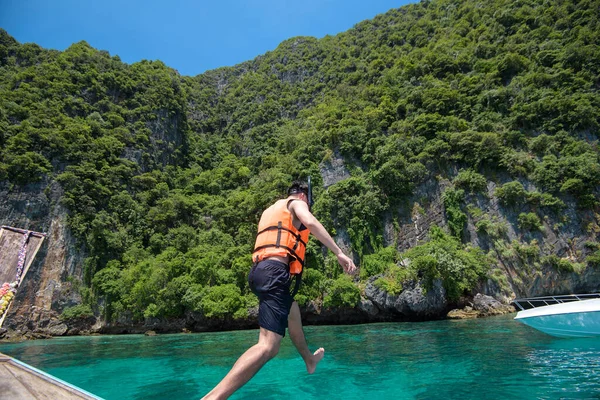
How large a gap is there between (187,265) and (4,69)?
146ft

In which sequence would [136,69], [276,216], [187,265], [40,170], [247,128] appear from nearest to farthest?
[276,216] → [187,265] → [40,170] → [136,69] → [247,128]

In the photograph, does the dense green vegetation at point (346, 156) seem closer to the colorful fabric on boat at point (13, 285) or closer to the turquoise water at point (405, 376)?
the turquoise water at point (405, 376)

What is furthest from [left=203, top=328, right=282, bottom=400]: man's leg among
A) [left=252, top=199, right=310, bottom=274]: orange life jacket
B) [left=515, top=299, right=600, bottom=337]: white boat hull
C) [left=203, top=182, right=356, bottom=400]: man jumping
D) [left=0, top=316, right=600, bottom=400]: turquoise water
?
[left=515, top=299, right=600, bottom=337]: white boat hull

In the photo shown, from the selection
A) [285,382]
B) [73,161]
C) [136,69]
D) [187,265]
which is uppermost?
[136,69]

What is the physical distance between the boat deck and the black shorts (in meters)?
1.25

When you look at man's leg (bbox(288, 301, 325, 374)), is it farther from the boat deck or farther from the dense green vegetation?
the dense green vegetation

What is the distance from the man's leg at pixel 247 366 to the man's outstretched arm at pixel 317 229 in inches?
34.7

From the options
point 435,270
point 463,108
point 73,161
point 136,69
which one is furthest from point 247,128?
point 435,270

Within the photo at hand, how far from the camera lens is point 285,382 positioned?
5.24m

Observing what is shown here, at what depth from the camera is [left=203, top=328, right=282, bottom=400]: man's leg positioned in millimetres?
2320

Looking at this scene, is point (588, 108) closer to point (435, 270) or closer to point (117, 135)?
point (435, 270)

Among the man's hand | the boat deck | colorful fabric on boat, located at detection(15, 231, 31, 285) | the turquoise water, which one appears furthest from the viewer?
the turquoise water

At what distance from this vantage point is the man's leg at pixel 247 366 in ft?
7.61

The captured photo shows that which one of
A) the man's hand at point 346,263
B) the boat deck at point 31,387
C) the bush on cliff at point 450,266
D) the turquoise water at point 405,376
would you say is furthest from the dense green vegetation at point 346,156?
the boat deck at point 31,387
